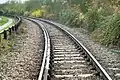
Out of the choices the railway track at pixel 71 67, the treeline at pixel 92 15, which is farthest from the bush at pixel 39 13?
the railway track at pixel 71 67

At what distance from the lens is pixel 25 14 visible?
56312 mm

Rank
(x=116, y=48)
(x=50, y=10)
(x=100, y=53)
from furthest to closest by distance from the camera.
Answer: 1. (x=50, y=10)
2. (x=116, y=48)
3. (x=100, y=53)

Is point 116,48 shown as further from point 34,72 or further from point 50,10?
point 50,10

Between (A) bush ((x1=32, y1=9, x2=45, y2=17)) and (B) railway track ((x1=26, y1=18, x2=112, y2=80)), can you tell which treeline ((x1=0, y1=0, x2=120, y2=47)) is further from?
(B) railway track ((x1=26, y1=18, x2=112, y2=80))

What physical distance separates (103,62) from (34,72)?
283 cm

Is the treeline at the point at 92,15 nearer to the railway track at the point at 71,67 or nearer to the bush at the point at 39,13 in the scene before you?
the bush at the point at 39,13

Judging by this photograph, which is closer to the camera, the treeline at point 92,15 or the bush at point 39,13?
the treeline at point 92,15

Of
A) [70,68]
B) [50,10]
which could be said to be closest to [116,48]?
[70,68]

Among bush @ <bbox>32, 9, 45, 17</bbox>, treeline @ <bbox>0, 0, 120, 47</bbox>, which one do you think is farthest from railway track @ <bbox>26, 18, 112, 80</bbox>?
bush @ <bbox>32, 9, 45, 17</bbox>

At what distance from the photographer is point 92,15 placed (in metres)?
21.3

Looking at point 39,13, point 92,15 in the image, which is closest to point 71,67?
point 92,15

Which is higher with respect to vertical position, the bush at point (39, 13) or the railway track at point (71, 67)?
the railway track at point (71, 67)

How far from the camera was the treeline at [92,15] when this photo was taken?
14.9 metres

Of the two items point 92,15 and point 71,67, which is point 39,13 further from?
point 71,67
